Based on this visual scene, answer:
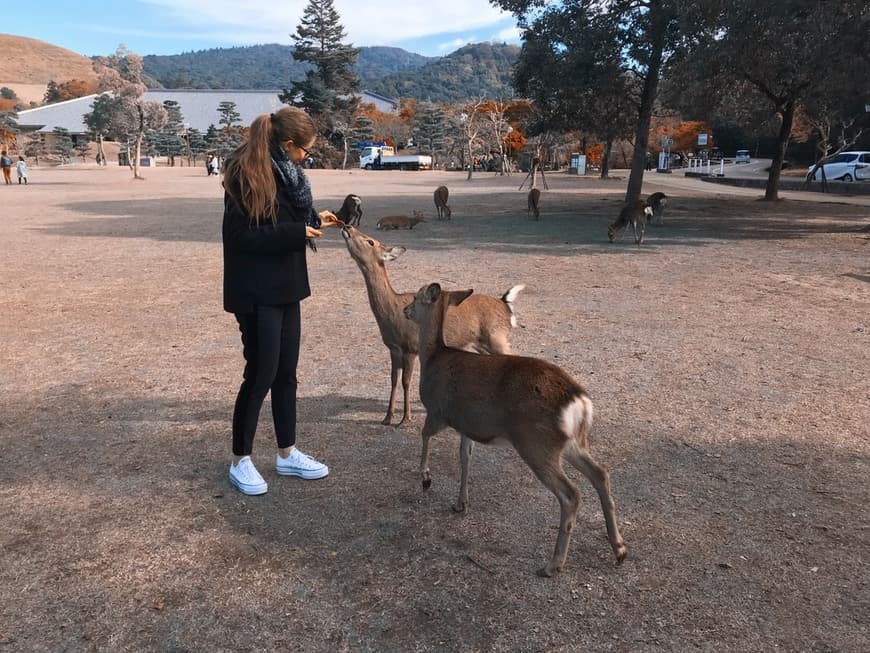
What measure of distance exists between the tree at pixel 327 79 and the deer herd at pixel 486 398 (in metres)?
69.7

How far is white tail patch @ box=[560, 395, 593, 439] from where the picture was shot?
294cm

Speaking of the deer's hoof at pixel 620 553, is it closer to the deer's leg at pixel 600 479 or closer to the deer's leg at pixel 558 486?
the deer's leg at pixel 600 479

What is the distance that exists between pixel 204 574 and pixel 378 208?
2119 centimetres

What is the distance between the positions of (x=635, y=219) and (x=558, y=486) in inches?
494

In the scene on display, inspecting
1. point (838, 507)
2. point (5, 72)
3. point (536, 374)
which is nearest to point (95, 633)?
point (536, 374)

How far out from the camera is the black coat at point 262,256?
3381 millimetres

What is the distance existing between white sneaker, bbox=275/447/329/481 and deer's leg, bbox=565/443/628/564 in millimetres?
1593

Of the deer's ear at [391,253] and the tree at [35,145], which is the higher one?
the tree at [35,145]

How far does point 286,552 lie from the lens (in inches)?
127

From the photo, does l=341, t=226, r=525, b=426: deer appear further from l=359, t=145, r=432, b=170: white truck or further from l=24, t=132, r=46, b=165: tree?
l=24, t=132, r=46, b=165: tree

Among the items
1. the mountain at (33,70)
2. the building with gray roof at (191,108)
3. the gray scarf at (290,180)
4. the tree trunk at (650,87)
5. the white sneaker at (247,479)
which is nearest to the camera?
the gray scarf at (290,180)

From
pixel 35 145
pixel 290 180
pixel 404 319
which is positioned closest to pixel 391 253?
pixel 404 319

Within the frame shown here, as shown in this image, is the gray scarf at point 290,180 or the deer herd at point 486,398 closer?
the deer herd at point 486,398

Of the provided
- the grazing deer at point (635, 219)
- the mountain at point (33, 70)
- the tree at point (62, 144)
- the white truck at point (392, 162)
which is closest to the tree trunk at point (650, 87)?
the grazing deer at point (635, 219)
